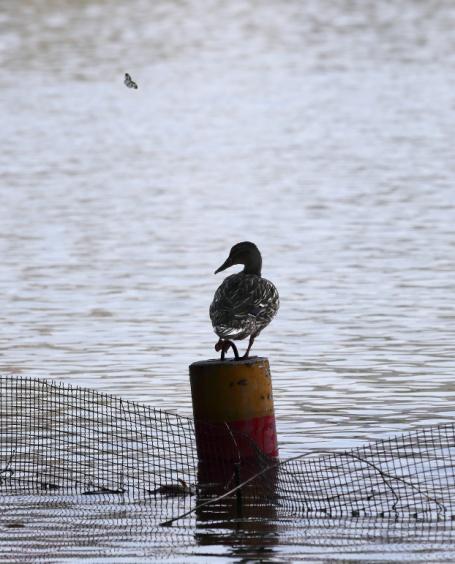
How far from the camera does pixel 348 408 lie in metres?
18.4

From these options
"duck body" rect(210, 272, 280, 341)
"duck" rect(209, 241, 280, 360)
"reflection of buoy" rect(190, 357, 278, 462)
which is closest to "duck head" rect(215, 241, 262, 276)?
"duck" rect(209, 241, 280, 360)

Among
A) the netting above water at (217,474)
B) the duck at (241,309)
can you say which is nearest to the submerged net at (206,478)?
the netting above water at (217,474)

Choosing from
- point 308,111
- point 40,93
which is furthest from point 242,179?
point 40,93

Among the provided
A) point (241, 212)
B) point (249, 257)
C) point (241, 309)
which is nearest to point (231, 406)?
point (241, 309)

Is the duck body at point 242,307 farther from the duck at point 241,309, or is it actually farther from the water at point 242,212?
the water at point 242,212

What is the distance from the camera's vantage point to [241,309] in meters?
15.4

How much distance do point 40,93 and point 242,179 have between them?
2625 centimetres

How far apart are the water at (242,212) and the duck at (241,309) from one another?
1.31 metres

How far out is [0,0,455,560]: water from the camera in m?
20.9

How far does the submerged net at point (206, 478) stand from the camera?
13562mm

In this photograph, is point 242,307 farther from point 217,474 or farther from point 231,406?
point 217,474

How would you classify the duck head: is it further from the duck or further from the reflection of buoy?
the reflection of buoy

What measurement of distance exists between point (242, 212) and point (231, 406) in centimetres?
2340

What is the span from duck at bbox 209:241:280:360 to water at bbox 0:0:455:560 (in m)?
1.31
